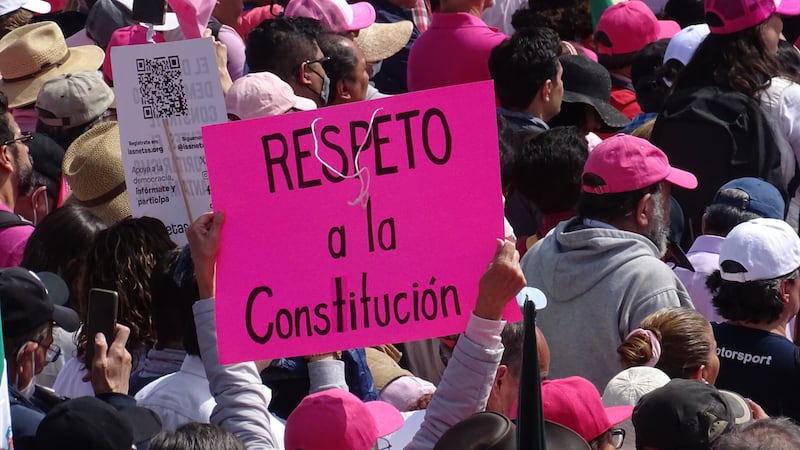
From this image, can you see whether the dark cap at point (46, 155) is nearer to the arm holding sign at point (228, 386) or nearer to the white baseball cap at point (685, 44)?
the arm holding sign at point (228, 386)

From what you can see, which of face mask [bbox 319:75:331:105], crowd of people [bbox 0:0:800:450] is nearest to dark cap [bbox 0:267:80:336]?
crowd of people [bbox 0:0:800:450]

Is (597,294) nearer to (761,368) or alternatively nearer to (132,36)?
(761,368)

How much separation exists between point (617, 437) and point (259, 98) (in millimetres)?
2415

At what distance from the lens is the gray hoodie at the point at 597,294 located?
A: 16.5ft

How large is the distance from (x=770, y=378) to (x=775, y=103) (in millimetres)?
1855

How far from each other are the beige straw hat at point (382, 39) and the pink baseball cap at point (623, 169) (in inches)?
108

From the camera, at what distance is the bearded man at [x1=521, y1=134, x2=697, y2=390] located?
5.03 m

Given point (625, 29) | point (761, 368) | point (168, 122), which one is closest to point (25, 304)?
point (168, 122)

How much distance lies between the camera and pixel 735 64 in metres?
6.47

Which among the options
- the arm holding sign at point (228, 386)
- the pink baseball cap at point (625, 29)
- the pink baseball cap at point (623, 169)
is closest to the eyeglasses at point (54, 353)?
the arm holding sign at point (228, 386)

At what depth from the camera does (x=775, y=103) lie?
6.43m

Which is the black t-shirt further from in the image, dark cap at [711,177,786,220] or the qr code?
the qr code

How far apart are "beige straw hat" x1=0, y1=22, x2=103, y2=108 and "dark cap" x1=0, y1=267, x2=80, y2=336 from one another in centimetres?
313

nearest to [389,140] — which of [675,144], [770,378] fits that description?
[770,378]
